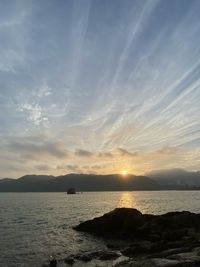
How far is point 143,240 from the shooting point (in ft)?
161

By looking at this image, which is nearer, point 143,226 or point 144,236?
point 144,236

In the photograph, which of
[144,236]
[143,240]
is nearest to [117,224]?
[144,236]

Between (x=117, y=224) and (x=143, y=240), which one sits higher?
(x=117, y=224)

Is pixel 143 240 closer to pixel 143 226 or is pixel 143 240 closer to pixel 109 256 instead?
pixel 143 226

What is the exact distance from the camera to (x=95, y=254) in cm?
3966

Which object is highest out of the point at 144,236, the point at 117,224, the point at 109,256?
the point at 117,224

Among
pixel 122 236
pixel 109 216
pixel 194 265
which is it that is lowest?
pixel 194 265

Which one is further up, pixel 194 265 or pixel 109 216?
pixel 109 216

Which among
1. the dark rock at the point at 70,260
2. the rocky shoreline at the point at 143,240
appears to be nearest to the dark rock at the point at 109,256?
the rocky shoreline at the point at 143,240

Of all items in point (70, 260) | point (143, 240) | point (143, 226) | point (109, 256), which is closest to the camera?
point (70, 260)

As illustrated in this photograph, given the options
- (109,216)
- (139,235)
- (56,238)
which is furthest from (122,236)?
(56,238)

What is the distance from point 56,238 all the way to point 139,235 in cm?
1319

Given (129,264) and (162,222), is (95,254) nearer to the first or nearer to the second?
(129,264)

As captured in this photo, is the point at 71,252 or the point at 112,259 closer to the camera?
the point at 112,259
